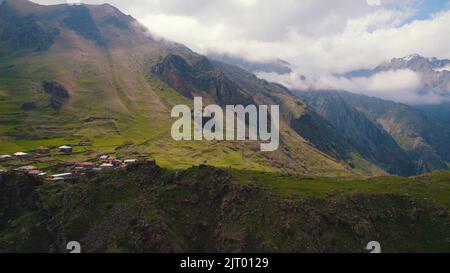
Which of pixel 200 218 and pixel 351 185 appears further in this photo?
pixel 351 185

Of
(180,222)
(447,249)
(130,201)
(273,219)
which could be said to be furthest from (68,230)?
(447,249)

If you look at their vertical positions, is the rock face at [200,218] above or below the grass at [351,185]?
below

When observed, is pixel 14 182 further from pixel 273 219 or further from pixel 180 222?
pixel 273 219

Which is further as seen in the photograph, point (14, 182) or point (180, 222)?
point (14, 182)

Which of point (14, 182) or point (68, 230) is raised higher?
point (14, 182)

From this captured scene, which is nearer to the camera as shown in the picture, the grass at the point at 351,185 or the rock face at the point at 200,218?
the rock face at the point at 200,218

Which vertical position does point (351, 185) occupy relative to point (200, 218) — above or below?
above
